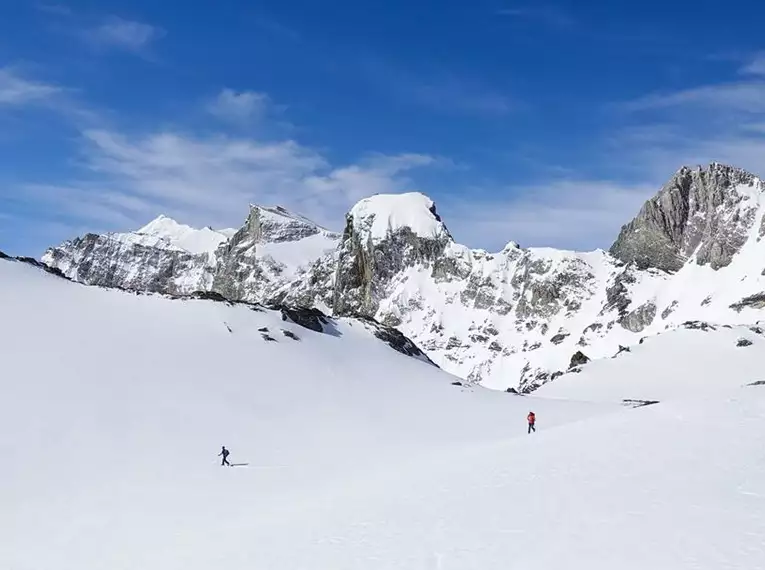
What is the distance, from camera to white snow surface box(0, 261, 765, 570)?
16.7 m

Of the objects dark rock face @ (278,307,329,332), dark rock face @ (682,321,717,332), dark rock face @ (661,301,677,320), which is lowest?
dark rock face @ (278,307,329,332)

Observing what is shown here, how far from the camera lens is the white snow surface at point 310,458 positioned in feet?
54.7

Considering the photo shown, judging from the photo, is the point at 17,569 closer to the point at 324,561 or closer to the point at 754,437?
the point at 324,561

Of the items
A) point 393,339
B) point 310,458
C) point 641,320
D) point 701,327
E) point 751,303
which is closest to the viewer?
point 310,458

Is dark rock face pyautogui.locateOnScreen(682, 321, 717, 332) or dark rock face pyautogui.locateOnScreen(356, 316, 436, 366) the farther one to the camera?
dark rock face pyautogui.locateOnScreen(682, 321, 717, 332)

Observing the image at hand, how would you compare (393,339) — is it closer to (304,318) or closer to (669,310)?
(304,318)

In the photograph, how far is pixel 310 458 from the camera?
3928 cm

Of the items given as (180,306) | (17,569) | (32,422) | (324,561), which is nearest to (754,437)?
(324,561)

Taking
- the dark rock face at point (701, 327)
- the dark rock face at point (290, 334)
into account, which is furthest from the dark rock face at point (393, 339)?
the dark rock face at point (701, 327)

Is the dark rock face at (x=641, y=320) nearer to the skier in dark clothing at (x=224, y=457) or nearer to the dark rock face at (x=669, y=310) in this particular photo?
the dark rock face at (x=669, y=310)

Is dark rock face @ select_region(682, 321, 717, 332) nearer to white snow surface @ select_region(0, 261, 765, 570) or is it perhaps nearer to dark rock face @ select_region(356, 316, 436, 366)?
dark rock face @ select_region(356, 316, 436, 366)

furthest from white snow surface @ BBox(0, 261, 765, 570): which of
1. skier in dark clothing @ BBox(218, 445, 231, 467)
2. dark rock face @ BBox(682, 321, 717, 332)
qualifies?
dark rock face @ BBox(682, 321, 717, 332)

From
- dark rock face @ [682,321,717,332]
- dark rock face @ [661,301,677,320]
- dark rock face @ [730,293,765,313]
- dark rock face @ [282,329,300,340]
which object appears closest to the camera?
dark rock face @ [282,329,300,340]

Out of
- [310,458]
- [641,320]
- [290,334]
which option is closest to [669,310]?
[641,320]
